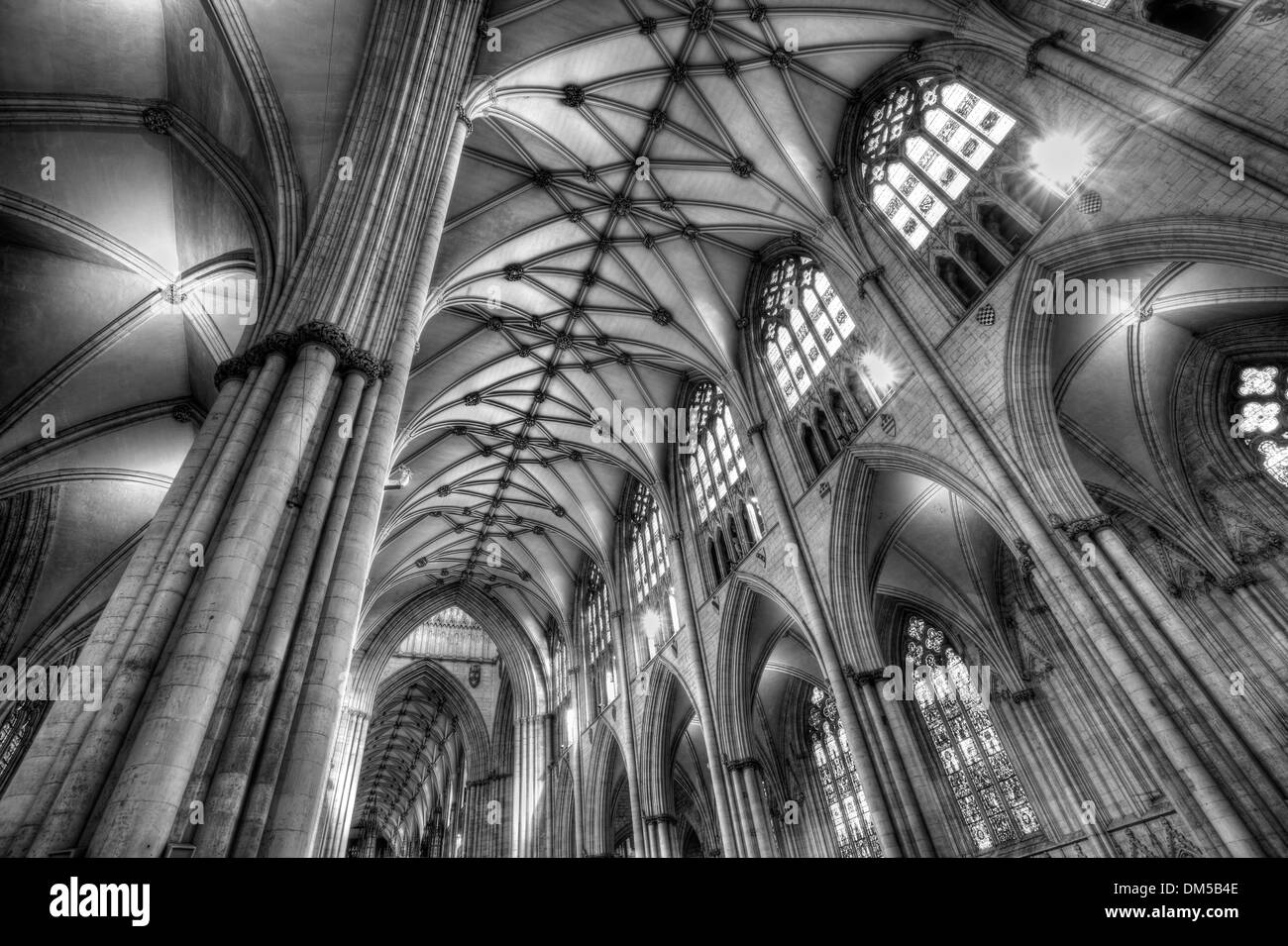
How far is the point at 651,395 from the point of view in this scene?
20125mm

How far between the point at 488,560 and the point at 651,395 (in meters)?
11.4

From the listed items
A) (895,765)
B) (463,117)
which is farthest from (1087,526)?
(463,117)

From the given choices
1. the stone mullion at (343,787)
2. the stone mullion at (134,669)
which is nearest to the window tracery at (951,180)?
the stone mullion at (134,669)

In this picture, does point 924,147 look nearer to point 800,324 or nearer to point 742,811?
point 800,324

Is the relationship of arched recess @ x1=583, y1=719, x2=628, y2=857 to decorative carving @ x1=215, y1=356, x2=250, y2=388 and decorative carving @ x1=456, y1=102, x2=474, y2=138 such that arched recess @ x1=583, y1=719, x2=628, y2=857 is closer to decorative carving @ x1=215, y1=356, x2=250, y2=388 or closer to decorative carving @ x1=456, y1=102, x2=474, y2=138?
decorative carving @ x1=215, y1=356, x2=250, y2=388

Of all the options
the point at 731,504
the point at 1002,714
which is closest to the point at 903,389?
the point at 731,504

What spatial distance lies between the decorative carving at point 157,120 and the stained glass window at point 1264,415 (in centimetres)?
1771

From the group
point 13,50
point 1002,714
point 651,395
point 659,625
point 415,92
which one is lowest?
point 1002,714

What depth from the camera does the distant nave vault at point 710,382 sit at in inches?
230

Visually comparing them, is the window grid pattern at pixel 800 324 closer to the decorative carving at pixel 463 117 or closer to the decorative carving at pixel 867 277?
the decorative carving at pixel 867 277

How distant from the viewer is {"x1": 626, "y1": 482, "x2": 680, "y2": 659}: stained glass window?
19406 mm

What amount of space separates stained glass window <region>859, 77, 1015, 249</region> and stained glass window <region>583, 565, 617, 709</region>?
15285 mm

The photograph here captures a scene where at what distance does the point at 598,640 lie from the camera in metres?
23.9

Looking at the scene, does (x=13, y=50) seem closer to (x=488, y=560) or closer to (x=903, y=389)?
(x=903, y=389)
